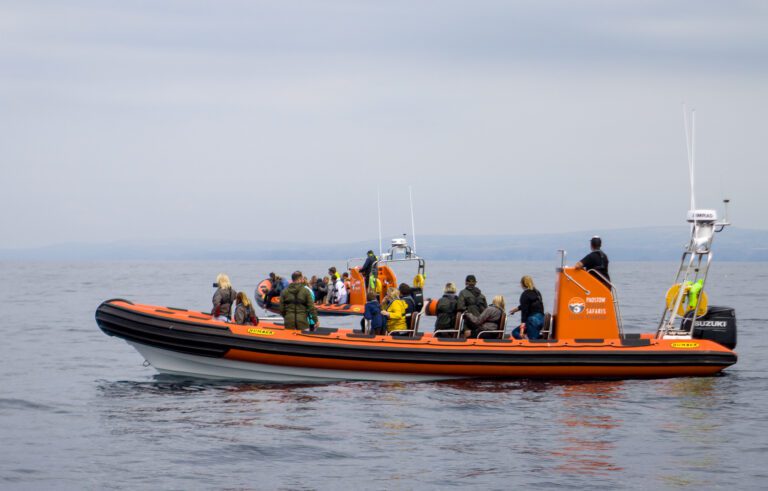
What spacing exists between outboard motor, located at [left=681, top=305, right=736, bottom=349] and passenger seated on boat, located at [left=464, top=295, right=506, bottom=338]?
2987 mm

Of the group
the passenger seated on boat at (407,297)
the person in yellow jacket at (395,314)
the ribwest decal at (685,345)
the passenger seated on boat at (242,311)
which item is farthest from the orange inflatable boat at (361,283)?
the ribwest decal at (685,345)

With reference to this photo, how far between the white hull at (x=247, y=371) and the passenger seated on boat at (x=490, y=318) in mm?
933

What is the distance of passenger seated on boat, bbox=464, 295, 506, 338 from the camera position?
49.0ft

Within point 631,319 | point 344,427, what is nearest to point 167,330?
point 344,427

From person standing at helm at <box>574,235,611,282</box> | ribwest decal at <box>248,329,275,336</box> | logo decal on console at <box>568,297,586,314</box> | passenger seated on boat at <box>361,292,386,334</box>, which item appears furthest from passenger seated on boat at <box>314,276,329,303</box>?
person standing at helm at <box>574,235,611,282</box>

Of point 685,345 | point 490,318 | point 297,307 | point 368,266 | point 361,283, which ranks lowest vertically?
point 685,345

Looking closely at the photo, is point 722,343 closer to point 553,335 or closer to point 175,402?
point 553,335

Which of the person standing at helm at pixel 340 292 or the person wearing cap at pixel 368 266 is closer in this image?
the person wearing cap at pixel 368 266

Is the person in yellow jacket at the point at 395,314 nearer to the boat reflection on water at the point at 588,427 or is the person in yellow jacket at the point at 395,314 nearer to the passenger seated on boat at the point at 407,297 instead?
the passenger seated on boat at the point at 407,297

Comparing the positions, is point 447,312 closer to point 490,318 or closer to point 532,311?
point 490,318

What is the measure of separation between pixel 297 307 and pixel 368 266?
12.2 metres

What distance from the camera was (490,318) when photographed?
1497cm

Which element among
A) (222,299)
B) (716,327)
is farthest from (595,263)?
(222,299)

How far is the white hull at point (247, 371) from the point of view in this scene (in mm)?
14750
